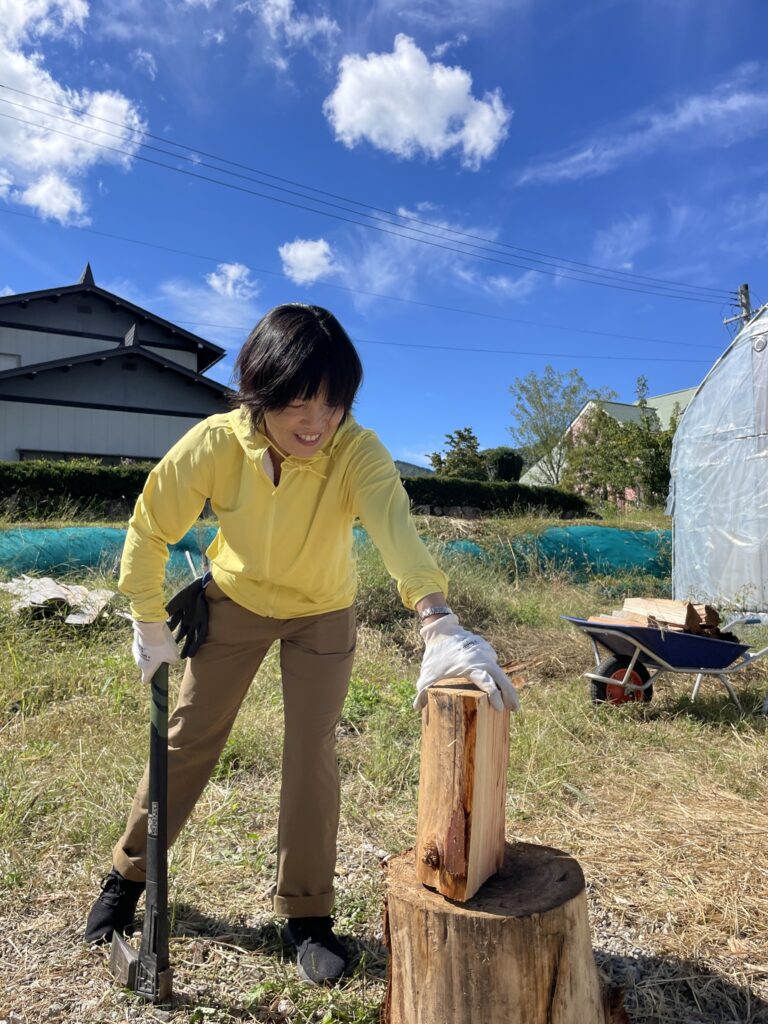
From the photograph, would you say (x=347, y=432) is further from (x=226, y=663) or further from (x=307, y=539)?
(x=226, y=663)

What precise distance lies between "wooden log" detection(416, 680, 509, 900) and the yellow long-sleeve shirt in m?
0.53

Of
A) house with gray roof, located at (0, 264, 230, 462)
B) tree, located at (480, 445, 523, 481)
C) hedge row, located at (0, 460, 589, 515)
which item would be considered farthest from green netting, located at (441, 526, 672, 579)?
tree, located at (480, 445, 523, 481)

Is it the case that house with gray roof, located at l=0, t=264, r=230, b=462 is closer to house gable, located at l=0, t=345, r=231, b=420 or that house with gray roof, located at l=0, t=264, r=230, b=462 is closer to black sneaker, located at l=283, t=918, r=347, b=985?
house gable, located at l=0, t=345, r=231, b=420

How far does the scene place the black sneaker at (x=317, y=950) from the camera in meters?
1.90

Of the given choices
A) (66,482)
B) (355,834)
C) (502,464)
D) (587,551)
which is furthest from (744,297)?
(355,834)

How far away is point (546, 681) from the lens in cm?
507

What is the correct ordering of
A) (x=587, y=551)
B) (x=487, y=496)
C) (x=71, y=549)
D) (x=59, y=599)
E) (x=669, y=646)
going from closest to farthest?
(x=669, y=646), (x=59, y=599), (x=71, y=549), (x=587, y=551), (x=487, y=496)

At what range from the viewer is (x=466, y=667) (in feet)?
5.07

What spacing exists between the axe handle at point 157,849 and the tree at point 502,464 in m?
22.7

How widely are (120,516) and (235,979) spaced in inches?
416

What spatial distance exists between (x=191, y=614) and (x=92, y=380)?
15.4 m

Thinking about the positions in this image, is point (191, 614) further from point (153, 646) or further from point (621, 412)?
point (621, 412)

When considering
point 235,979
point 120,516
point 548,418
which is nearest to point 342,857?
point 235,979

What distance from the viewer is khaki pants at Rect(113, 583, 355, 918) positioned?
6.43 feet
